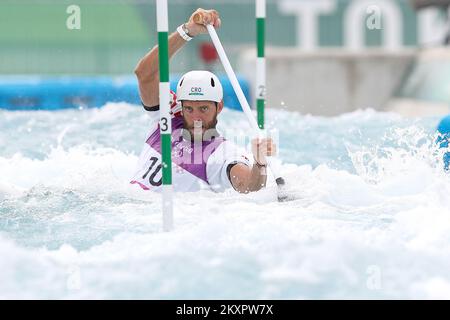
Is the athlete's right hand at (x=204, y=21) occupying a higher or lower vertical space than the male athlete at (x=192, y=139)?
higher

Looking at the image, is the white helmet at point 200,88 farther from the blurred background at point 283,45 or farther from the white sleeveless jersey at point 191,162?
the blurred background at point 283,45

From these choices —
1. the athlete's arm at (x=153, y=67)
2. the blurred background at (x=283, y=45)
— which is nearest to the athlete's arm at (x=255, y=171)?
the athlete's arm at (x=153, y=67)

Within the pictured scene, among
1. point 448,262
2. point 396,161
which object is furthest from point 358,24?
point 448,262

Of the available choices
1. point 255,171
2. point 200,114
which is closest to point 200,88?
point 200,114

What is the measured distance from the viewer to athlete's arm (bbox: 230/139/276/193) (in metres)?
4.20

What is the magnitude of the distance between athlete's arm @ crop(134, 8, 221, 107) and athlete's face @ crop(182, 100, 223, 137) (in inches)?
8.3

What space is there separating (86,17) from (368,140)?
276 inches

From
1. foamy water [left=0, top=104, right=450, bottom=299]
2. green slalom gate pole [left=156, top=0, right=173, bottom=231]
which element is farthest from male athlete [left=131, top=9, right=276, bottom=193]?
green slalom gate pole [left=156, top=0, right=173, bottom=231]

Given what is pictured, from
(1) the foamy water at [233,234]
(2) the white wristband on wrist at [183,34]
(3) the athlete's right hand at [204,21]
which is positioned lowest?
(1) the foamy water at [233,234]

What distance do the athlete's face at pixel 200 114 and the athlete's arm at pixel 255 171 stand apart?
0.29m

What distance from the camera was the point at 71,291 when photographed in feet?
10.8

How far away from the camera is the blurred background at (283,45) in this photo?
33.5ft

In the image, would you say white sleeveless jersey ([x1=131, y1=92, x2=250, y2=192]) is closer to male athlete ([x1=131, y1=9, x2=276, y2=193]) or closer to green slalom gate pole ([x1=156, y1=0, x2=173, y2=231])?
male athlete ([x1=131, y1=9, x2=276, y2=193])

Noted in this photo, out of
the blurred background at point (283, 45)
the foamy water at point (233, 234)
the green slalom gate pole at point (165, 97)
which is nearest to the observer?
the foamy water at point (233, 234)
